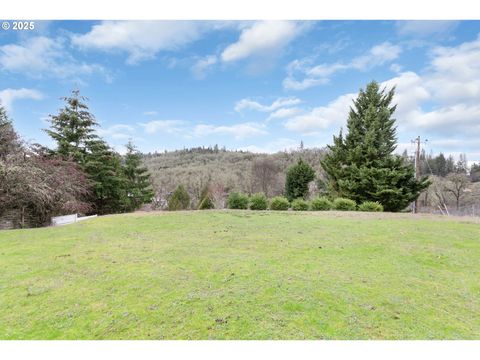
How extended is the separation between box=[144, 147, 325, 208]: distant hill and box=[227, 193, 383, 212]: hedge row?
7.59 metres

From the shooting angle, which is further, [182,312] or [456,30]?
[456,30]

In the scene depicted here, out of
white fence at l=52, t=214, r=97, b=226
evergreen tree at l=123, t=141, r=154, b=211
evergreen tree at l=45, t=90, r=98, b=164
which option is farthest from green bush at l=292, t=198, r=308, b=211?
evergreen tree at l=123, t=141, r=154, b=211

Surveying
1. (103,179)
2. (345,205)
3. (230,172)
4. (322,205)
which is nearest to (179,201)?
(103,179)

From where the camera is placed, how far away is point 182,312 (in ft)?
8.00

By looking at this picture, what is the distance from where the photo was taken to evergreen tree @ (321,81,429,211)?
13164 mm

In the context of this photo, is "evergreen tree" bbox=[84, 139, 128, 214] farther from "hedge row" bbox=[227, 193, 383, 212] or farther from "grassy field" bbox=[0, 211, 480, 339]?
"grassy field" bbox=[0, 211, 480, 339]

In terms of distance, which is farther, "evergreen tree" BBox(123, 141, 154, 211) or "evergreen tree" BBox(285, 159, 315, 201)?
"evergreen tree" BBox(123, 141, 154, 211)

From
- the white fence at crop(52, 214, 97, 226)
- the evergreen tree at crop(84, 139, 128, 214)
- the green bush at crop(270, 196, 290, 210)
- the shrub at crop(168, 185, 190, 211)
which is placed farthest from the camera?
the shrub at crop(168, 185, 190, 211)

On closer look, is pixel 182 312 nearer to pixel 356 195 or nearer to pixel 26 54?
pixel 26 54

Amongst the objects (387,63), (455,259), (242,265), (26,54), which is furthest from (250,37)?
(455,259)

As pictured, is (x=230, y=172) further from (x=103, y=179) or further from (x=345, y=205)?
(x=345, y=205)

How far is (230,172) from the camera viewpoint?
29422mm
